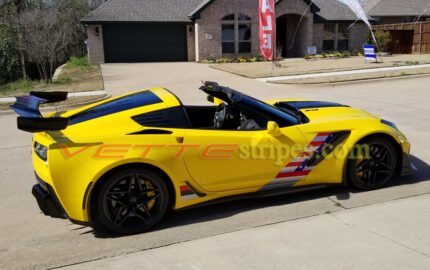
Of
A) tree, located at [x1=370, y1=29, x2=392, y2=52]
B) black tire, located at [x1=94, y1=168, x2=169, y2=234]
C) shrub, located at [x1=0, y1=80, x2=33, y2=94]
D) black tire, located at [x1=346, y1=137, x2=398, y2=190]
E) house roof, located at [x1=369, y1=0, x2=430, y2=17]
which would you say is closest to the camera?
black tire, located at [x1=94, y1=168, x2=169, y2=234]

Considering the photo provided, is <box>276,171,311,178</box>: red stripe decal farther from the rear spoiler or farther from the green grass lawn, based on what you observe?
the green grass lawn

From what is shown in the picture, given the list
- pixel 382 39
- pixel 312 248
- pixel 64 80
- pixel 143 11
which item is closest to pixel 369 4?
pixel 382 39

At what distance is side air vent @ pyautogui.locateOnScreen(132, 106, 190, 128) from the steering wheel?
Answer: 0.76 m

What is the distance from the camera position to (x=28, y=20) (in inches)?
860

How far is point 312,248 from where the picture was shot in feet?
12.1

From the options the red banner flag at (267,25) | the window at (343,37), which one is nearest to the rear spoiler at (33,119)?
the red banner flag at (267,25)

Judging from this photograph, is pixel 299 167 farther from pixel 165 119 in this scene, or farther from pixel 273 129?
pixel 165 119

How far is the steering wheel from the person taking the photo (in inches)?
196

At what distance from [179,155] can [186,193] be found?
40cm

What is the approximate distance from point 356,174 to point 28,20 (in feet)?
69.4

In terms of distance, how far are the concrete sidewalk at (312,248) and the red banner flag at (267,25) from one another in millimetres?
17425

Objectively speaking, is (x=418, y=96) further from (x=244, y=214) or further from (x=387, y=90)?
(x=244, y=214)

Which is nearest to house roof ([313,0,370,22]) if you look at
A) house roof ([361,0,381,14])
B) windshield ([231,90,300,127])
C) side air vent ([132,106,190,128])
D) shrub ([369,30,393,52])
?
shrub ([369,30,393,52])

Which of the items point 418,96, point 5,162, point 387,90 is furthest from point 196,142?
point 387,90
